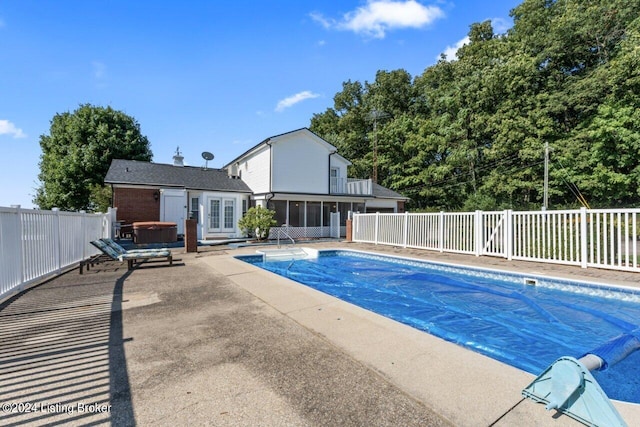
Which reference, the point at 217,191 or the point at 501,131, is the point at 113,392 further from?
the point at 501,131

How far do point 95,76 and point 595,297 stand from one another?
21135 mm

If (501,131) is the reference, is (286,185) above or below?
below

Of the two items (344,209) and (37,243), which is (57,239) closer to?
(37,243)

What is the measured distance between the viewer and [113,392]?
2418 millimetres

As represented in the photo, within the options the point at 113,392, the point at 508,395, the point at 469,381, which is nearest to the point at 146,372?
the point at 113,392

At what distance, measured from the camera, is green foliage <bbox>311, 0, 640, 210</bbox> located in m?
19.4

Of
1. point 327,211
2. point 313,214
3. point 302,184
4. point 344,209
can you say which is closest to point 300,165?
point 302,184

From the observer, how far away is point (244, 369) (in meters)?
2.80

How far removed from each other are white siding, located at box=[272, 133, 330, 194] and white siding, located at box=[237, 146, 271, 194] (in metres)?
0.56

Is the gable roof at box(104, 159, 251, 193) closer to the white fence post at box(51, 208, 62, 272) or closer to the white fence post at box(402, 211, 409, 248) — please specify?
the white fence post at box(51, 208, 62, 272)

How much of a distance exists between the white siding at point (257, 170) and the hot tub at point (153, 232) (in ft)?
18.6

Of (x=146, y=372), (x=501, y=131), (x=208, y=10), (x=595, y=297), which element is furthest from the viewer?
(x=501, y=131)

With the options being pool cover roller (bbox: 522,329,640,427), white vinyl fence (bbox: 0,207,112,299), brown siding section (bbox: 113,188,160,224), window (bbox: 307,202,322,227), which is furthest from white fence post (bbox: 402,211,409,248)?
brown siding section (bbox: 113,188,160,224)

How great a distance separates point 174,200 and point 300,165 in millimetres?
7450
